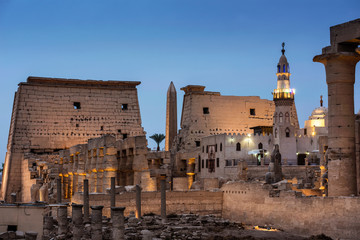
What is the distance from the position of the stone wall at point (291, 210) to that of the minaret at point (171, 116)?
27554 mm

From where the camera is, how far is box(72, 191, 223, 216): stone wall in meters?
28.9

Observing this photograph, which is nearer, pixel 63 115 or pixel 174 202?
pixel 174 202

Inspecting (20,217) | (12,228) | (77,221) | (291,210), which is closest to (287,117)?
(291,210)

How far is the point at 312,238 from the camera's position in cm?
2206

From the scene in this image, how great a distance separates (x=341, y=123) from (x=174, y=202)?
9.21 meters

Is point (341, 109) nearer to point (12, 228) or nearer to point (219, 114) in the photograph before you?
point (12, 228)

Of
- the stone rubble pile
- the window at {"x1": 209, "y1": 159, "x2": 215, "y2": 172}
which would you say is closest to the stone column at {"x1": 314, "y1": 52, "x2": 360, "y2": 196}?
the stone rubble pile

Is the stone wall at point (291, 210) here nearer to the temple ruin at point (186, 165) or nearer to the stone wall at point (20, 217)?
the temple ruin at point (186, 165)

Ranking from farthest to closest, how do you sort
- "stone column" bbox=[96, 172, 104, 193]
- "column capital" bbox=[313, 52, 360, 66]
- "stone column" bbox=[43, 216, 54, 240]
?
1. "stone column" bbox=[96, 172, 104, 193]
2. "stone column" bbox=[43, 216, 54, 240]
3. "column capital" bbox=[313, 52, 360, 66]

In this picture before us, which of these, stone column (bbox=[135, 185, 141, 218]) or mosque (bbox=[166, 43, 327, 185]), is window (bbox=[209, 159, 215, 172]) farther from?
stone column (bbox=[135, 185, 141, 218])

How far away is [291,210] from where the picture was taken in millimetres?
24594

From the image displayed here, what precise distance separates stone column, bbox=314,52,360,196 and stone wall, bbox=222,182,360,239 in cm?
123

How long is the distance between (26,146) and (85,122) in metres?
4.59

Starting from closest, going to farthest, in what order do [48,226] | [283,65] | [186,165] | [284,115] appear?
[48,226]
[284,115]
[283,65]
[186,165]
